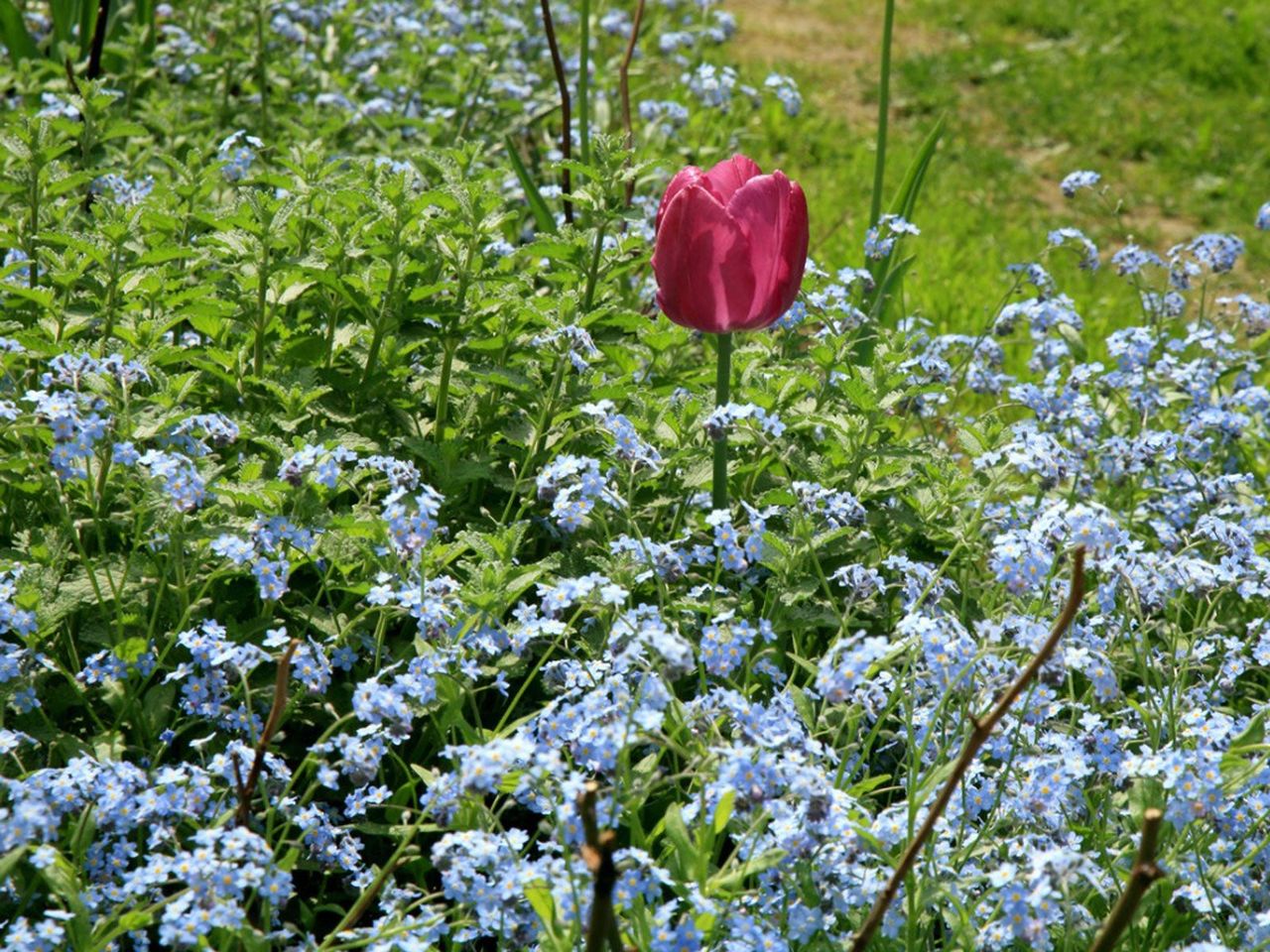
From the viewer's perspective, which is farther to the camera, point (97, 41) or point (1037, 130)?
point (1037, 130)

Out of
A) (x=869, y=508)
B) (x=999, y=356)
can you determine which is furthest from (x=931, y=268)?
(x=869, y=508)

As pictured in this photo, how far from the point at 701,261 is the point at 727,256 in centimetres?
4

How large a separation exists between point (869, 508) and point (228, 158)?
1.46 metres

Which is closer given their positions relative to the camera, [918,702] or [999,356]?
[918,702]

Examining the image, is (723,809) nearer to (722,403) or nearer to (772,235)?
(722,403)

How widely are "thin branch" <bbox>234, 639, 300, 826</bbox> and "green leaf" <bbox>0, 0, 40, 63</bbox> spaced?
113 inches

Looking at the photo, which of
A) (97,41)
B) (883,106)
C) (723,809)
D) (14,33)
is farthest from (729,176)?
(14,33)

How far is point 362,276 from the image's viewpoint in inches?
105

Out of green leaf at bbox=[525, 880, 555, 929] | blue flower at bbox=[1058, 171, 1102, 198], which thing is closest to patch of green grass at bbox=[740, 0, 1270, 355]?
blue flower at bbox=[1058, 171, 1102, 198]

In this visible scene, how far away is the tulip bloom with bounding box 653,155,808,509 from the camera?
2.33 metres

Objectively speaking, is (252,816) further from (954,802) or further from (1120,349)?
(1120,349)

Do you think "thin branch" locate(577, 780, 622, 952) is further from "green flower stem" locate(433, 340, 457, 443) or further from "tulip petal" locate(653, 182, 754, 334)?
"green flower stem" locate(433, 340, 457, 443)

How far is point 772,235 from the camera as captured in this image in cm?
236

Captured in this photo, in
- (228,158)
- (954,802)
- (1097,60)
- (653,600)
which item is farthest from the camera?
(1097,60)
